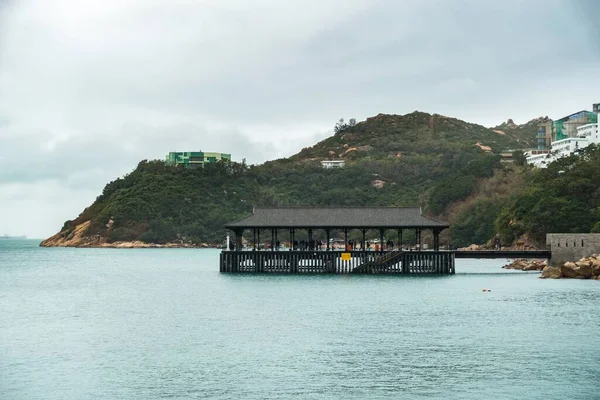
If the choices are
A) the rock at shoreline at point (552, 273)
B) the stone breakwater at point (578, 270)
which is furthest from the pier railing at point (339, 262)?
the stone breakwater at point (578, 270)

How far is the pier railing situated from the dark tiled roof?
308cm

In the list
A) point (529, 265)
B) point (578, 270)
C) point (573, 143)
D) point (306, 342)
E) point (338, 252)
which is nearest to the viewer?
point (306, 342)

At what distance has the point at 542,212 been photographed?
321ft

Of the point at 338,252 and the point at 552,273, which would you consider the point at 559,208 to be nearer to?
the point at 552,273

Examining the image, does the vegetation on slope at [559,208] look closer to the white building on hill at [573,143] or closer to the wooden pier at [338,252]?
the wooden pier at [338,252]

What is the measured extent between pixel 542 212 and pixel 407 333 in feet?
201

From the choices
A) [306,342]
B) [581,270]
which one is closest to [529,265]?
[581,270]

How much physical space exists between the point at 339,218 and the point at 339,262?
13.4ft

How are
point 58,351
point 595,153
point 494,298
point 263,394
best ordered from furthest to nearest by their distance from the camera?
point 595,153 → point 494,298 → point 58,351 → point 263,394

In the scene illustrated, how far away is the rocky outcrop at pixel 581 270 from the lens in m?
69.4

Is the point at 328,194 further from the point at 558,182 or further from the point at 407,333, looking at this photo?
the point at 407,333

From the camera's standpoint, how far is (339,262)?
77.5m

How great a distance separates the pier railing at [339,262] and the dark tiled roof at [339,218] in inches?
121

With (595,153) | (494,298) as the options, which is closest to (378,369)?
(494,298)
